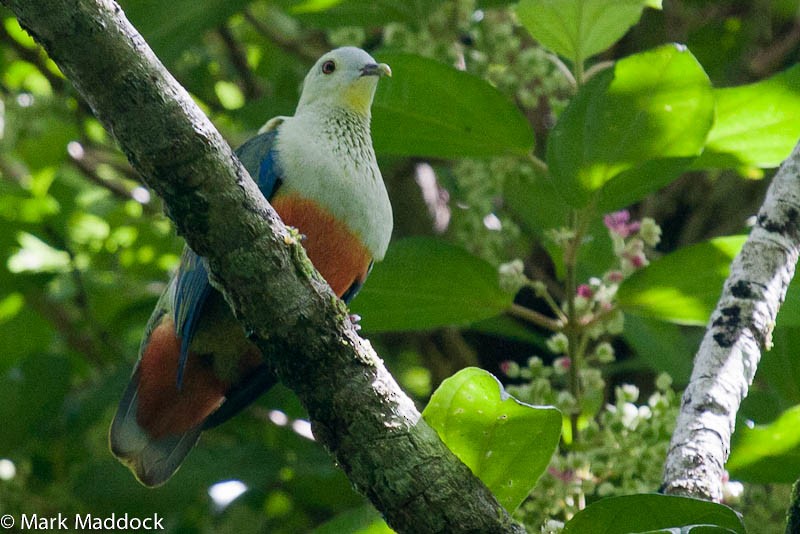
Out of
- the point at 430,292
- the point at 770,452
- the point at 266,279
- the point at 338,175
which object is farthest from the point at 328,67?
the point at 770,452

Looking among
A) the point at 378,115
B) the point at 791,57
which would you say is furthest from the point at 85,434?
the point at 791,57

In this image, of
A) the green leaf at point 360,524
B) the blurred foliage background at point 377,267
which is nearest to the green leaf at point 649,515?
the green leaf at point 360,524

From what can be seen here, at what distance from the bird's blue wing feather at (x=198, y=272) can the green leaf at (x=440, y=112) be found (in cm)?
29

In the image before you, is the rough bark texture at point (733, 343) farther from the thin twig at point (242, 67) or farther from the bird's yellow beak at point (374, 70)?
the thin twig at point (242, 67)

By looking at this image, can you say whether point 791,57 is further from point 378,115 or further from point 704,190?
point 378,115

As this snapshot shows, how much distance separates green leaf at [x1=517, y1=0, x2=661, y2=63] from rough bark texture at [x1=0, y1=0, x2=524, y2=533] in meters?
1.09

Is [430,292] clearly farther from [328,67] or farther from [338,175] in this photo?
[328,67]

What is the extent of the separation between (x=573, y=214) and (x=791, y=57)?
7.02 feet

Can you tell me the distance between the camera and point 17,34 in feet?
14.5

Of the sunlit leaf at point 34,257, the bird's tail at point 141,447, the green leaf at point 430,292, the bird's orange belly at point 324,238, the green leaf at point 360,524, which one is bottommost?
the bird's tail at point 141,447

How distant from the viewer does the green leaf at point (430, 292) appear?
9.03 ft

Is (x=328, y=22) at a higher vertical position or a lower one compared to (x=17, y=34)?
higher

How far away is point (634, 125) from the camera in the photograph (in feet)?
8.02

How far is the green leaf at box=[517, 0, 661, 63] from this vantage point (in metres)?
2.52
